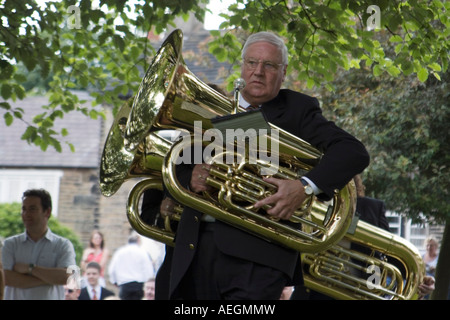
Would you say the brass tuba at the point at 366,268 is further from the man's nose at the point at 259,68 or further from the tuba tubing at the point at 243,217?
the man's nose at the point at 259,68

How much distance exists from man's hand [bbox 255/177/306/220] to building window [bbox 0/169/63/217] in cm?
1716

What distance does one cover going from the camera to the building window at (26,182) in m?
20.9

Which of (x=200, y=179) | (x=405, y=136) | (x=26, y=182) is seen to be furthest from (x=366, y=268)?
(x=26, y=182)

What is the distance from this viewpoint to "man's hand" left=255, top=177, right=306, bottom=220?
3.85 metres

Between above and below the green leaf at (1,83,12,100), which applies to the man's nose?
below

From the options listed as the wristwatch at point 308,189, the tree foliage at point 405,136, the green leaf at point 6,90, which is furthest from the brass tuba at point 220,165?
the tree foliage at point 405,136

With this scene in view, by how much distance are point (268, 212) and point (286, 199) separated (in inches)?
4.4

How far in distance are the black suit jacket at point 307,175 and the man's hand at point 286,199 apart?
0.31 feet

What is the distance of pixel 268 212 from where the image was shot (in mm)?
3879

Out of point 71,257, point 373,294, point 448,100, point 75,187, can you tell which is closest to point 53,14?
point 71,257

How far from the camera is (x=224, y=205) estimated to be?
3.94m

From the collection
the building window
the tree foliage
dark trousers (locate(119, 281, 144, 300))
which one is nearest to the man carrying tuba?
the tree foliage

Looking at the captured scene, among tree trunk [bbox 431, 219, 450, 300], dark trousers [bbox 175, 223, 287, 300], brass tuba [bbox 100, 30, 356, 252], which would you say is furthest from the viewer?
tree trunk [bbox 431, 219, 450, 300]

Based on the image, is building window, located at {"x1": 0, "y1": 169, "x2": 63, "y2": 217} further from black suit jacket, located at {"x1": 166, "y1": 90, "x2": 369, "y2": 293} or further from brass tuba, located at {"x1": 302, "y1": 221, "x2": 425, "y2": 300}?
black suit jacket, located at {"x1": 166, "y1": 90, "x2": 369, "y2": 293}
